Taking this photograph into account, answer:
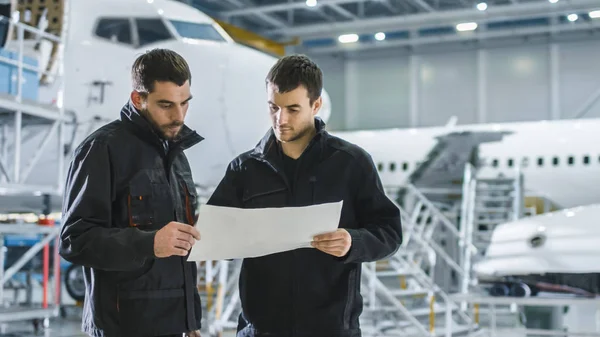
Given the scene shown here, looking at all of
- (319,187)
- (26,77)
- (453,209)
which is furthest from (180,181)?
(453,209)

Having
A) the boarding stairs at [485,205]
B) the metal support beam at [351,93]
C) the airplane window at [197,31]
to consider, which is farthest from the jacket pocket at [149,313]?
the metal support beam at [351,93]

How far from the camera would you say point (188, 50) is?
30.7 feet

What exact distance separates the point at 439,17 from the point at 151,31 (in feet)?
47.6

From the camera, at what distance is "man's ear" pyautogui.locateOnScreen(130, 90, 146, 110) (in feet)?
8.39

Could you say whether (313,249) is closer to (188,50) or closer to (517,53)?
(188,50)

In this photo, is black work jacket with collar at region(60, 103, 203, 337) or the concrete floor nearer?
black work jacket with collar at region(60, 103, 203, 337)

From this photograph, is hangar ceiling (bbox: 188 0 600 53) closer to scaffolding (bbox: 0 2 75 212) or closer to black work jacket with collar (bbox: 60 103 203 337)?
scaffolding (bbox: 0 2 75 212)

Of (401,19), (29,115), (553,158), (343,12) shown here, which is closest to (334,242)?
(29,115)

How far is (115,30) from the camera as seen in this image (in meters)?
9.18

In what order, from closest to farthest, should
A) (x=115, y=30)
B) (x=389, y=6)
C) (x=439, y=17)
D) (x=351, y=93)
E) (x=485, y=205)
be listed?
(x=115, y=30) → (x=485, y=205) → (x=439, y=17) → (x=389, y=6) → (x=351, y=93)

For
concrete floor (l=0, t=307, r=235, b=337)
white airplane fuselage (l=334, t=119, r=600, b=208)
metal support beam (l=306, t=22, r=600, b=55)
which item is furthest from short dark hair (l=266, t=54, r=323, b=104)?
metal support beam (l=306, t=22, r=600, b=55)

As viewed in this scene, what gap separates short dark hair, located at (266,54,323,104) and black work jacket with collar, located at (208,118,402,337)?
0.15 metres

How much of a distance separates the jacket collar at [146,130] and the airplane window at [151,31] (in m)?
6.95

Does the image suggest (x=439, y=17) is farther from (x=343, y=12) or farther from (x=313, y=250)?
(x=313, y=250)
